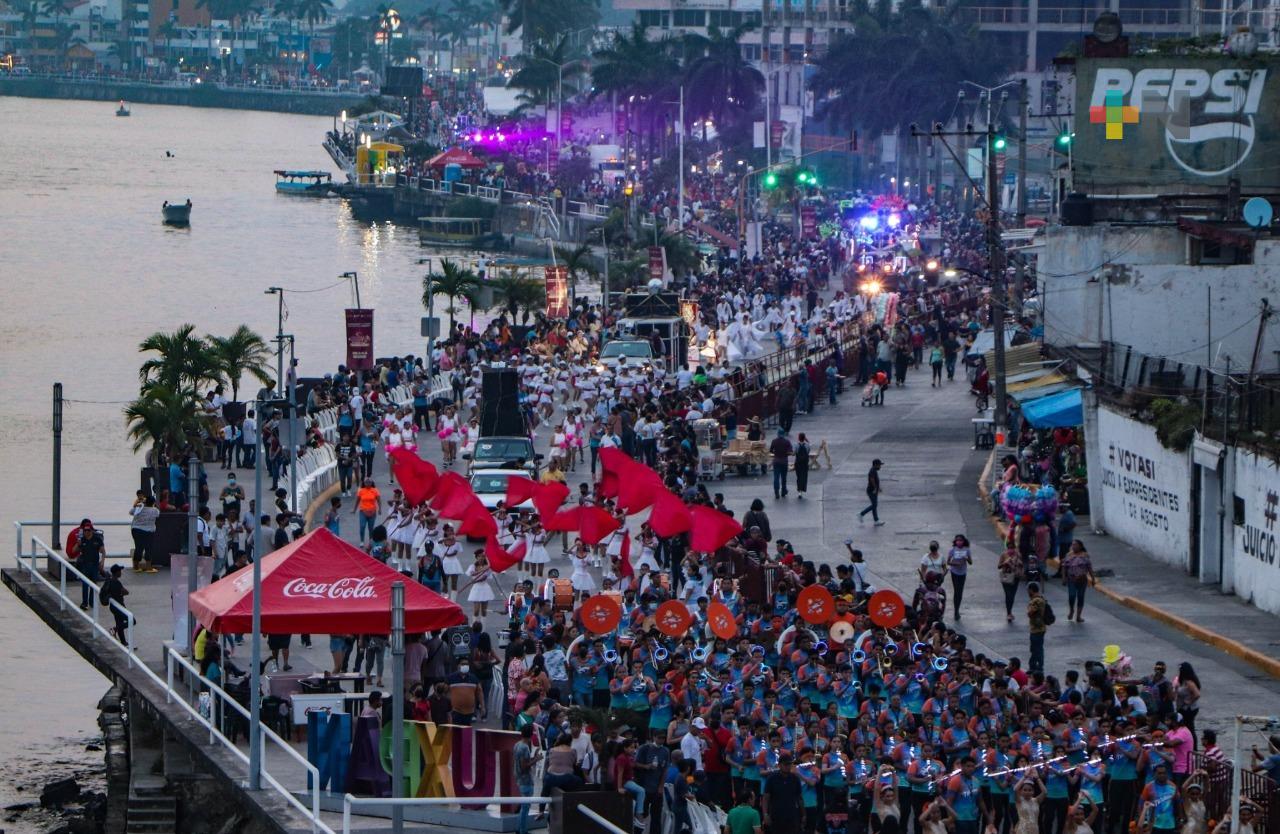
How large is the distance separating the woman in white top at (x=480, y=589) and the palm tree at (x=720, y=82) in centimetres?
11244

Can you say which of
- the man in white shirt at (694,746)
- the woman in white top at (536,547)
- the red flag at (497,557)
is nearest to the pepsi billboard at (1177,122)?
the woman in white top at (536,547)

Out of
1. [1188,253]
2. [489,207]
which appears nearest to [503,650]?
[1188,253]

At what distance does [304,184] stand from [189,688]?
16060cm

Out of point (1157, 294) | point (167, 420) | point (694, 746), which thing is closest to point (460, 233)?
point (167, 420)

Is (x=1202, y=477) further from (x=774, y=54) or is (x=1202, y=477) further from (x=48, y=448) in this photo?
(x=774, y=54)

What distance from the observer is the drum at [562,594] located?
34.2 metres

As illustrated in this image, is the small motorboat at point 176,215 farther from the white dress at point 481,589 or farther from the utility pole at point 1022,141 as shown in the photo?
the white dress at point 481,589

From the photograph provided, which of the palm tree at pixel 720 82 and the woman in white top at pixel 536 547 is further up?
the palm tree at pixel 720 82

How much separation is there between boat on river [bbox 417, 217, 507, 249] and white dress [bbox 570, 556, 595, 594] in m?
104

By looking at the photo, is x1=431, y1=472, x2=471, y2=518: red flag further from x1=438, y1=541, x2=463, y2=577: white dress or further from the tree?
the tree

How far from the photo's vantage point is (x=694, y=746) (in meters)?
24.8

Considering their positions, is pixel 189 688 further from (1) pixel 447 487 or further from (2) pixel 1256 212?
(2) pixel 1256 212

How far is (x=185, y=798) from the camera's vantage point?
2945 cm

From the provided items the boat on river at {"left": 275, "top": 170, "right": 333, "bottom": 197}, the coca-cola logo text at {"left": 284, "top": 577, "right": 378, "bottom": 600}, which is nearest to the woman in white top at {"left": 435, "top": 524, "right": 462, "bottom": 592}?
the coca-cola logo text at {"left": 284, "top": 577, "right": 378, "bottom": 600}
